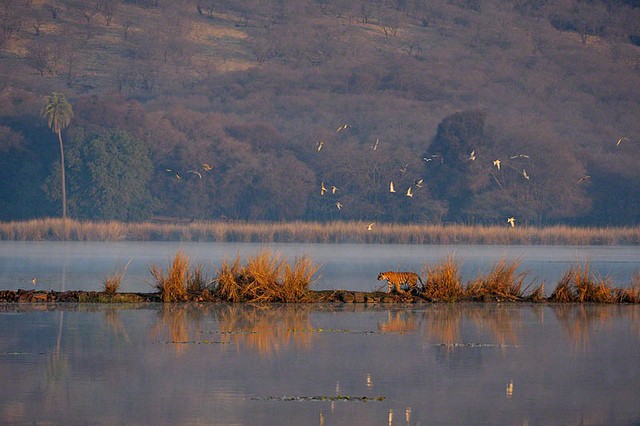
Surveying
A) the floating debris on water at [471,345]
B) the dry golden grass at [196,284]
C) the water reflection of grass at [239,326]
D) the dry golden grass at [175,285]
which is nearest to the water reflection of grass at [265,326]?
the water reflection of grass at [239,326]

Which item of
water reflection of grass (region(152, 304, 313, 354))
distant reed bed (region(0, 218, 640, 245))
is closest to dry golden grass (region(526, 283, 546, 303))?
water reflection of grass (region(152, 304, 313, 354))

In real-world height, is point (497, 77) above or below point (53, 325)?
above

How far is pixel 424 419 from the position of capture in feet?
35.3

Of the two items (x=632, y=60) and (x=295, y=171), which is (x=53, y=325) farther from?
(x=632, y=60)

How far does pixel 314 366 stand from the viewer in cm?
1391

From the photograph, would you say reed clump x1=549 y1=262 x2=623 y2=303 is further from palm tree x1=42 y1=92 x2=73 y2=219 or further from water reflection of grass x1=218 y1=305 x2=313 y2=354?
palm tree x1=42 y1=92 x2=73 y2=219

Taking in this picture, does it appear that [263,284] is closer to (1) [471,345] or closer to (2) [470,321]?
(2) [470,321]

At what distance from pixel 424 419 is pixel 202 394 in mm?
2233

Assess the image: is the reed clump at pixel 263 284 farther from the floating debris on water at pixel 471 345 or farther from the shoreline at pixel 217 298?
the floating debris on water at pixel 471 345

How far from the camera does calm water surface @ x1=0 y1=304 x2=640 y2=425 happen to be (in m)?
11.1

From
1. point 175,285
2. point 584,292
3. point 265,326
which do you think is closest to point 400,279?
point 584,292

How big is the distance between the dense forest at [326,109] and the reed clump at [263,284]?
2159 centimetres

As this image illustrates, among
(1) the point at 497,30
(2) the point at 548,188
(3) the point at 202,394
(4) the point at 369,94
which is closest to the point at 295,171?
(2) the point at 548,188

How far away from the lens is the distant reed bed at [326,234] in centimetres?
6166
